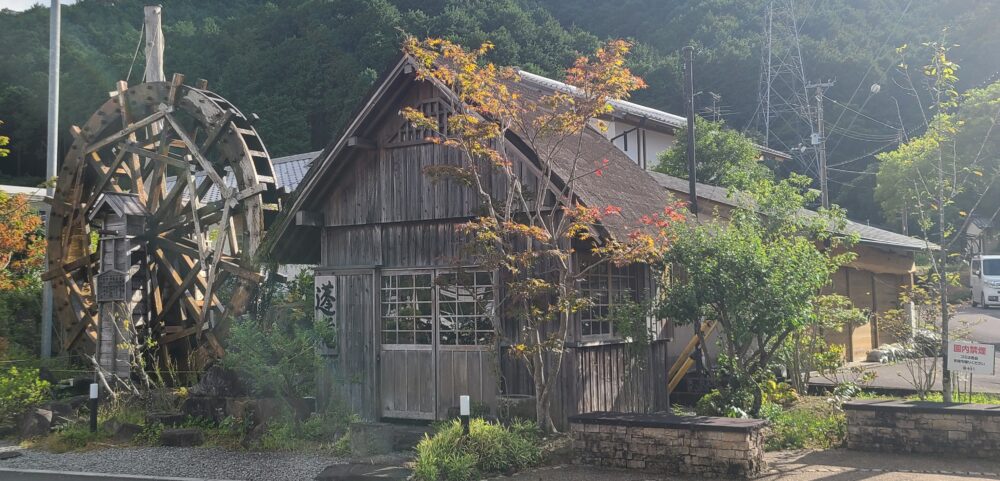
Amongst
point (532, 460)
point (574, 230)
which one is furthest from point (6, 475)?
point (574, 230)

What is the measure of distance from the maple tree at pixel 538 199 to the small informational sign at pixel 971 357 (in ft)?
12.2

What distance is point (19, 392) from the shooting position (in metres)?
14.9

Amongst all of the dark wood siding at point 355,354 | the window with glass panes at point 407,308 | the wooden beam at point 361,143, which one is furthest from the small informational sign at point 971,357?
the wooden beam at point 361,143

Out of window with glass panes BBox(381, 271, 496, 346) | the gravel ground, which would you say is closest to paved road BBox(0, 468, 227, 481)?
the gravel ground

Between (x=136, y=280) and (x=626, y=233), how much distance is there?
9.83 meters

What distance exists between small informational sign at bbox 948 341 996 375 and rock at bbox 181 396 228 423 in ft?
33.1

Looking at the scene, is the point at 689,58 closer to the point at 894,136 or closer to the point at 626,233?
the point at 626,233

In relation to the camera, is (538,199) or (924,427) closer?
(924,427)

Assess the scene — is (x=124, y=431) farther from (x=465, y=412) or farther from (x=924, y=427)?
(x=924, y=427)

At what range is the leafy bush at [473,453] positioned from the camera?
949 centimetres

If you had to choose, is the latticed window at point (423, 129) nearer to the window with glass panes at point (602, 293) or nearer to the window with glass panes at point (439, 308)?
the window with glass panes at point (439, 308)

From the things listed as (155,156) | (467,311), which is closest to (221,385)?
(467,311)

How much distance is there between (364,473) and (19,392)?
335 inches

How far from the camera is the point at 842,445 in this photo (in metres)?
10.8
